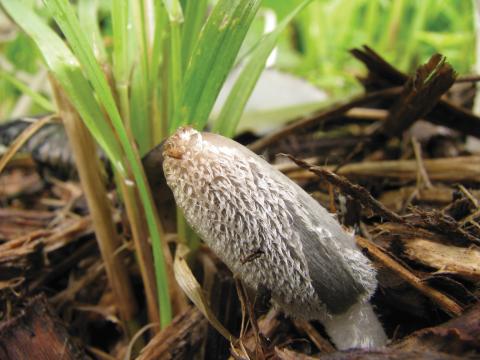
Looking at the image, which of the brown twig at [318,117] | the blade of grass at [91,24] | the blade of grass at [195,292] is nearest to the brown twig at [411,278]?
the blade of grass at [195,292]

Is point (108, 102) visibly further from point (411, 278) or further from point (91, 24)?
point (411, 278)

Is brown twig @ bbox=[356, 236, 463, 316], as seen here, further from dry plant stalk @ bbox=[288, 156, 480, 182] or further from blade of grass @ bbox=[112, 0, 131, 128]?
blade of grass @ bbox=[112, 0, 131, 128]

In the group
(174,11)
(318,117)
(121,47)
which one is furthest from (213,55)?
(318,117)

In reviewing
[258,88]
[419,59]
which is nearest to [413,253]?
[258,88]

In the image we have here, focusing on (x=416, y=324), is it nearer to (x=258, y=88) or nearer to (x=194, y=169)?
(x=194, y=169)

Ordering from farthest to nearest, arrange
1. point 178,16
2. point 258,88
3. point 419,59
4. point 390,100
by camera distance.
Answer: point 419,59 → point 258,88 → point 390,100 → point 178,16

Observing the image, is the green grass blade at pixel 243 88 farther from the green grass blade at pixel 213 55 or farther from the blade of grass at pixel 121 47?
the blade of grass at pixel 121 47
